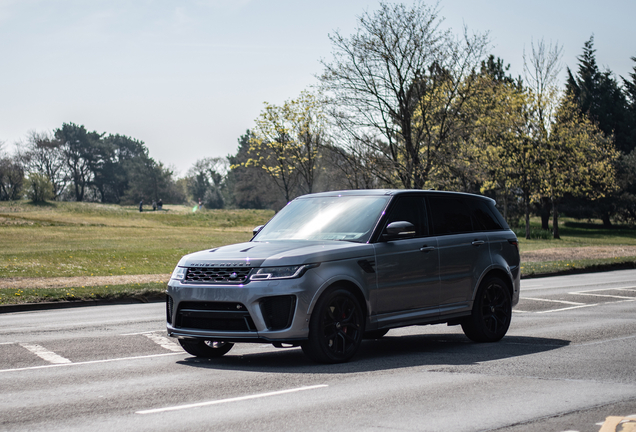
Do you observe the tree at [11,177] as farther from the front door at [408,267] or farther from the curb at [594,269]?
the front door at [408,267]

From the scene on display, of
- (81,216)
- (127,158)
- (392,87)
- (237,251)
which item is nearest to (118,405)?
(237,251)

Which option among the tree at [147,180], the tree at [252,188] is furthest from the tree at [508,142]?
the tree at [147,180]

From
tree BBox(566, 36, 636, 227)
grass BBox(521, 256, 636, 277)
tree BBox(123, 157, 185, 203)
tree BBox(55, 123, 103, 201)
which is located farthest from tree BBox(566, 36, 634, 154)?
tree BBox(55, 123, 103, 201)

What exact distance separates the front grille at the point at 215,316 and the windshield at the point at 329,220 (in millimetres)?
1392

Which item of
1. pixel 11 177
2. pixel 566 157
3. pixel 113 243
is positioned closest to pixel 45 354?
pixel 113 243

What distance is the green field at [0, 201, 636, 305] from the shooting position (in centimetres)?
1866

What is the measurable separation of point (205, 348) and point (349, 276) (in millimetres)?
2057

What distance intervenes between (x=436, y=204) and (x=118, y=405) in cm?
470

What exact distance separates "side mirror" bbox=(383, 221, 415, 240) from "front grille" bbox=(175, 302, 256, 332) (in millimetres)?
1846

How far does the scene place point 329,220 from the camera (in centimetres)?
846

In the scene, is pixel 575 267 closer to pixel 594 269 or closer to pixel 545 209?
pixel 594 269

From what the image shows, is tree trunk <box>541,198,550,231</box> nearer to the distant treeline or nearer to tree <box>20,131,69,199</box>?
the distant treeline

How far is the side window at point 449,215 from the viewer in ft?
29.3

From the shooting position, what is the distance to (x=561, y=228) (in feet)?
220
